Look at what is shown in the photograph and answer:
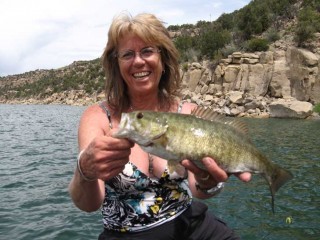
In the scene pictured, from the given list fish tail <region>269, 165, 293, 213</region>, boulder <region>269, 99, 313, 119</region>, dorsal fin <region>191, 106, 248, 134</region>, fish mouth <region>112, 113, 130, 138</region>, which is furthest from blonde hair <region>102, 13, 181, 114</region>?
boulder <region>269, 99, 313, 119</region>

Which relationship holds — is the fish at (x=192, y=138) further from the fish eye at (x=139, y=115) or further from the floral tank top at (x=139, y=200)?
the floral tank top at (x=139, y=200)

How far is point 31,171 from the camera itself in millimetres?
13109

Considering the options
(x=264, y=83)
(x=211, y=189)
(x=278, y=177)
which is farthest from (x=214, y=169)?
(x=264, y=83)

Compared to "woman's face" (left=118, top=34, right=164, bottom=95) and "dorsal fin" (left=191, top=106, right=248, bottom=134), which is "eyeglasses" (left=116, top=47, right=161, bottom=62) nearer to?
"woman's face" (left=118, top=34, right=164, bottom=95)

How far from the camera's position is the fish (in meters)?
3.10

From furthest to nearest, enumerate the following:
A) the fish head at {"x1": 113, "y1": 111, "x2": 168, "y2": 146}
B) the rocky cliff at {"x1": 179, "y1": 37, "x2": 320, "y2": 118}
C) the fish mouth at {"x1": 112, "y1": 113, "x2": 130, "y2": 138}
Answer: the rocky cliff at {"x1": 179, "y1": 37, "x2": 320, "y2": 118} < the fish head at {"x1": 113, "y1": 111, "x2": 168, "y2": 146} < the fish mouth at {"x1": 112, "y1": 113, "x2": 130, "y2": 138}

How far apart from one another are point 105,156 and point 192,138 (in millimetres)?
772

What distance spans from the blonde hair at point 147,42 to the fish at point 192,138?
35.5 inches

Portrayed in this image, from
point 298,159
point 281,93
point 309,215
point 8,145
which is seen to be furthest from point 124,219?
point 281,93

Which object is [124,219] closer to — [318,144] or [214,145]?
[214,145]

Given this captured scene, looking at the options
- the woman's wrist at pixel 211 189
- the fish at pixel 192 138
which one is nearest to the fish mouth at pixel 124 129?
the fish at pixel 192 138

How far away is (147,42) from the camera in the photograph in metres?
3.85

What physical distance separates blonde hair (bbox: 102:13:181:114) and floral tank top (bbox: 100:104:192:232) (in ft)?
2.83

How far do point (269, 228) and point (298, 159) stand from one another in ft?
24.0
